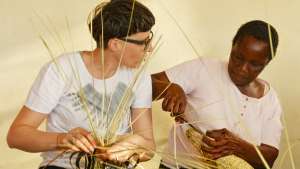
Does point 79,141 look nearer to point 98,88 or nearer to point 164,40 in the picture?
point 98,88

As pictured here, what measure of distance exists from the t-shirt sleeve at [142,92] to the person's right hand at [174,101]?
2.2 inches

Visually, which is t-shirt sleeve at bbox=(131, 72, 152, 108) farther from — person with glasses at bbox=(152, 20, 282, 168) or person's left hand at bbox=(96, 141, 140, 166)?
person's left hand at bbox=(96, 141, 140, 166)

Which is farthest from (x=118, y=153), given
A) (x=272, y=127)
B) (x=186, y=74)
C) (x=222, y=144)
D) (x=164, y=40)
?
(x=164, y=40)

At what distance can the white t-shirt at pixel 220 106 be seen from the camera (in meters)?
1.79

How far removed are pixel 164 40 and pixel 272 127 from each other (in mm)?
1013

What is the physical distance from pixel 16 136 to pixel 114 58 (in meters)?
0.35

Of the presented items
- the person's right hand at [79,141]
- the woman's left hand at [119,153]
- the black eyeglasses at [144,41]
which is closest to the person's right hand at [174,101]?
the black eyeglasses at [144,41]

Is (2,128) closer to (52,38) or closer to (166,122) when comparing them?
(52,38)

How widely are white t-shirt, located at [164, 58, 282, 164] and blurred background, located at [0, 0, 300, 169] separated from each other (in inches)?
24.4

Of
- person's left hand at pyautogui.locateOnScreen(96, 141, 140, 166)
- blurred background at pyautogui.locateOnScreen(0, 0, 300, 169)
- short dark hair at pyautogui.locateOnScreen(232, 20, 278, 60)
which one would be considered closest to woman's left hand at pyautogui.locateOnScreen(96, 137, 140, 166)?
person's left hand at pyautogui.locateOnScreen(96, 141, 140, 166)

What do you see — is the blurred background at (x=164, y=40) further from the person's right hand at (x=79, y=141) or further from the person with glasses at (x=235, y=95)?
the person's right hand at (x=79, y=141)

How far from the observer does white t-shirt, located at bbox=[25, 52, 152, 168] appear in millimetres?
1470

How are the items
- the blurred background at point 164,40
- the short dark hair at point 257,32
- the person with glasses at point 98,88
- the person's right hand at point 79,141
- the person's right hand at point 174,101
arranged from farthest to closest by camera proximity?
1. the blurred background at point 164,40
2. the short dark hair at point 257,32
3. the person's right hand at point 174,101
4. the person with glasses at point 98,88
5. the person's right hand at point 79,141

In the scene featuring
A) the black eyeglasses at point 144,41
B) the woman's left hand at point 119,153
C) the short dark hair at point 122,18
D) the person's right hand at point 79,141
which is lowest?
the woman's left hand at point 119,153
